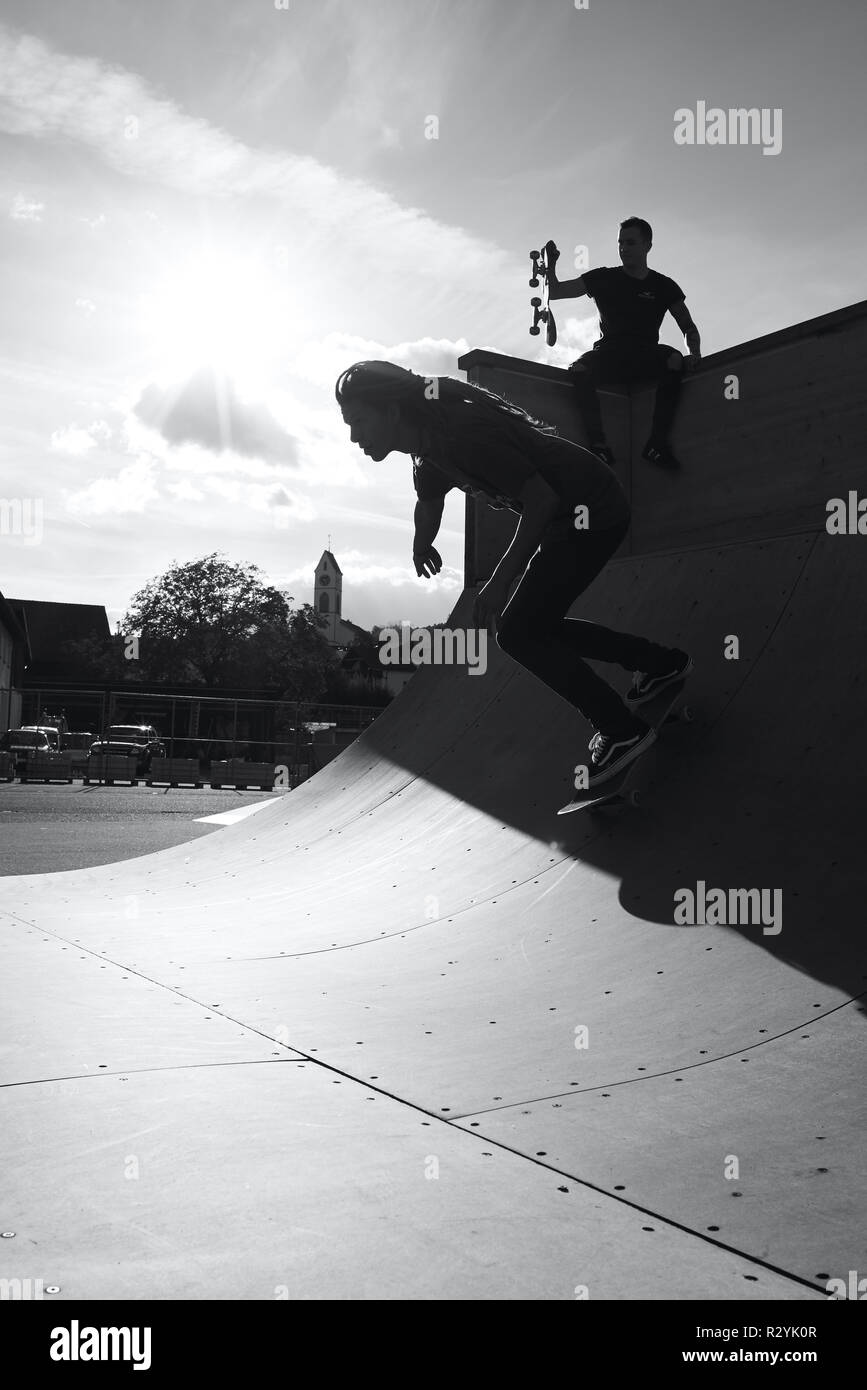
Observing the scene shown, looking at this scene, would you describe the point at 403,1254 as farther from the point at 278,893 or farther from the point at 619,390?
the point at 619,390

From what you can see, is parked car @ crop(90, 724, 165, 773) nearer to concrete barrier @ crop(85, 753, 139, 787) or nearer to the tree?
concrete barrier @ crop(85, 753, 139, 787)

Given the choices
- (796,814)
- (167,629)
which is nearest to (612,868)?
(796,814)

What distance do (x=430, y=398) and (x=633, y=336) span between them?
4.26 m

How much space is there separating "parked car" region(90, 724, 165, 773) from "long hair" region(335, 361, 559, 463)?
25678mm

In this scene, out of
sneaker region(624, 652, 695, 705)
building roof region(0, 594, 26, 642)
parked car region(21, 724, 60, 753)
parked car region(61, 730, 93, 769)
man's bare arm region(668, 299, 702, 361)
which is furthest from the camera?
building roof region(0, 594, 26, 642)

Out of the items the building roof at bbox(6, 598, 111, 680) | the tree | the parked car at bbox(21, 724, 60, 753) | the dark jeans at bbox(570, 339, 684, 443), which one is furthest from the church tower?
the dark jeans at bbox(570, 339, 684, 443)

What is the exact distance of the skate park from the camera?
1768 millimetres

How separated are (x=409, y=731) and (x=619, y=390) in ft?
11.3

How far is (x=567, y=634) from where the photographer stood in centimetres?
448

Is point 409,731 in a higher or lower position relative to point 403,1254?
higher

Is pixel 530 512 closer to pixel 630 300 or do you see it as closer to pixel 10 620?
pixel 630 300

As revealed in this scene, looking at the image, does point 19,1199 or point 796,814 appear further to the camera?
point 796,814
